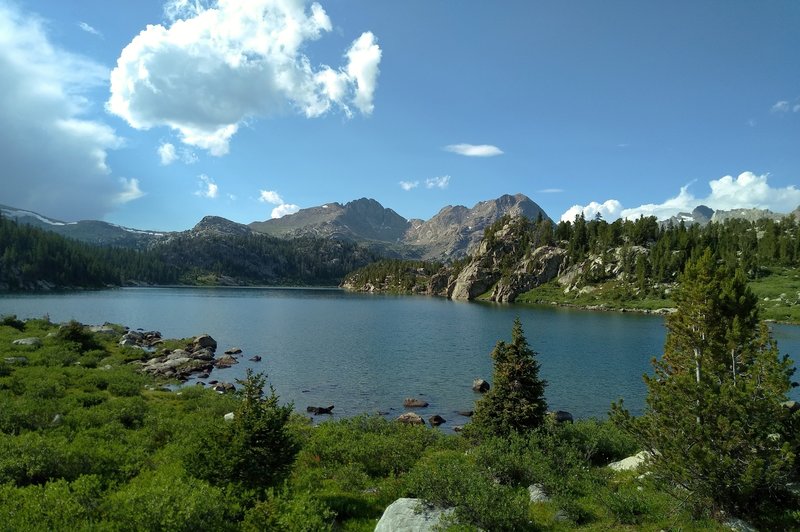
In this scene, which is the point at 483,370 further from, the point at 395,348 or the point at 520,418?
the point at 520,418

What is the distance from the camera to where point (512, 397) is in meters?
27.3

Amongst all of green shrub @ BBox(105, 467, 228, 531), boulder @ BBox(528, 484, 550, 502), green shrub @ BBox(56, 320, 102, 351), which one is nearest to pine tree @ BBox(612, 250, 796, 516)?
boulder @ BBox(528, 484, 550, 502)

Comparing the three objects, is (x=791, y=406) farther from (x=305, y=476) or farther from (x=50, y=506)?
(x=50, y=506)

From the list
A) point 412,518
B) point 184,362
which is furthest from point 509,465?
point 184,362

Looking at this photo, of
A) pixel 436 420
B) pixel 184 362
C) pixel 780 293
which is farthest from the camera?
pixel 780 293

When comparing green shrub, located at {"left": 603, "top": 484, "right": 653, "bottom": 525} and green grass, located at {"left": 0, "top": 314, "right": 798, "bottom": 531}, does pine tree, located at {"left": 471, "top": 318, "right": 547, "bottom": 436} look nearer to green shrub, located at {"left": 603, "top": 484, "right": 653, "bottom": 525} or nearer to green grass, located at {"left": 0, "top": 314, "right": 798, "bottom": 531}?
green grass, located at {"left": 0, "top": 314, "right": 798, "bottom": 531}

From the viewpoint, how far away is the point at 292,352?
77000 millimetres

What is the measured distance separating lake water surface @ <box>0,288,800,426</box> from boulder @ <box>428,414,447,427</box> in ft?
2.99

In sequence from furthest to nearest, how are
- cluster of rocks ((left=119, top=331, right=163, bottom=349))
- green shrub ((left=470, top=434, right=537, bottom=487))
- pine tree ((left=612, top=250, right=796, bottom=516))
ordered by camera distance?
cluster of rocks ((left=119, top=331, right=163, bottom=349))
green shrub ((left=470, top=434, right=537, bottom=487))
pine tree ((left=612, top=250, right=796, bottom=516))

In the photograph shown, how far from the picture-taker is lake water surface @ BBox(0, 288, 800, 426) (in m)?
51.1

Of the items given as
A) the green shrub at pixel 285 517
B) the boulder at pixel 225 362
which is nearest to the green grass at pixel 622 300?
the boulder at pixel 225 362

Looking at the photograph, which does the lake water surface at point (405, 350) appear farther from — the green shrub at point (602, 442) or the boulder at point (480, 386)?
the green shrub at point (602, 442)

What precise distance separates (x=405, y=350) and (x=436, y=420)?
38.7 meters

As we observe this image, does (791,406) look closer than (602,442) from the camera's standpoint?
Yes
